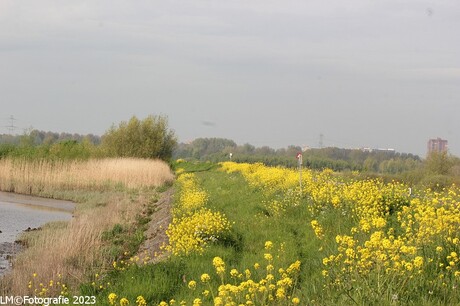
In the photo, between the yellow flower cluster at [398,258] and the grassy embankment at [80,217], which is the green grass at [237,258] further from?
the grassy embankment at [80,217]

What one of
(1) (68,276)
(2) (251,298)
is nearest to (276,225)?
(1) (68,276)

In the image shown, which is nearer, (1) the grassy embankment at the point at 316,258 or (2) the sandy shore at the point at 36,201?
(1) the grassy embankment at the point at 316,258

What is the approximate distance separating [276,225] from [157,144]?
117 feet

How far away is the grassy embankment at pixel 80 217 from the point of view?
9836 millimetres

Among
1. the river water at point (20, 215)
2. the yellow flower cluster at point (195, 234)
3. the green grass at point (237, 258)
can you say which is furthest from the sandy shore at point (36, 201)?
the yellow flower cluster at point (195, 234)

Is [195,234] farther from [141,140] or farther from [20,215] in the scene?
[141,140]

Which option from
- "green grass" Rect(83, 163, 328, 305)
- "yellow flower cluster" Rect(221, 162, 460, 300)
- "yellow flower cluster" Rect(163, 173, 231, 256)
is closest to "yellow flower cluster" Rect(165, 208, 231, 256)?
"yellow flower cluster" Rect(163, 173, 231, 256)

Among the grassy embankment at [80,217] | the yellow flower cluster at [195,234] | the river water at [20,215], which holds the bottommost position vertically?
the river water at [20,215]

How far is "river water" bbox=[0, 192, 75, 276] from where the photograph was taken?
14.8 m

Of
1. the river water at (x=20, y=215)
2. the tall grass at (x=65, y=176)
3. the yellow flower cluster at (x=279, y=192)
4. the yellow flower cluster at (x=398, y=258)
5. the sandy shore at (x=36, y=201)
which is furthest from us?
the tall grass at (x=65, y=176)

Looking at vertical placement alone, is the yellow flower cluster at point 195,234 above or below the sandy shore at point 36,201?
above

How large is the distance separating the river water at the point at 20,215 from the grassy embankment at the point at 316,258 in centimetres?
437

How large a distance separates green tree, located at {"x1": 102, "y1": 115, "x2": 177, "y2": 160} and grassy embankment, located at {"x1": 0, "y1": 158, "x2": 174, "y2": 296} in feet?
29.2

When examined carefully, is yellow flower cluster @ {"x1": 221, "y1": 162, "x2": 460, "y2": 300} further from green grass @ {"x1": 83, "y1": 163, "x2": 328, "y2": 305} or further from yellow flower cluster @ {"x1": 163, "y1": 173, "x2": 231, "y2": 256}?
yellow flower cluster @ {"x1": 163, "y1": 173, "x2": 231, "y2": 256}
